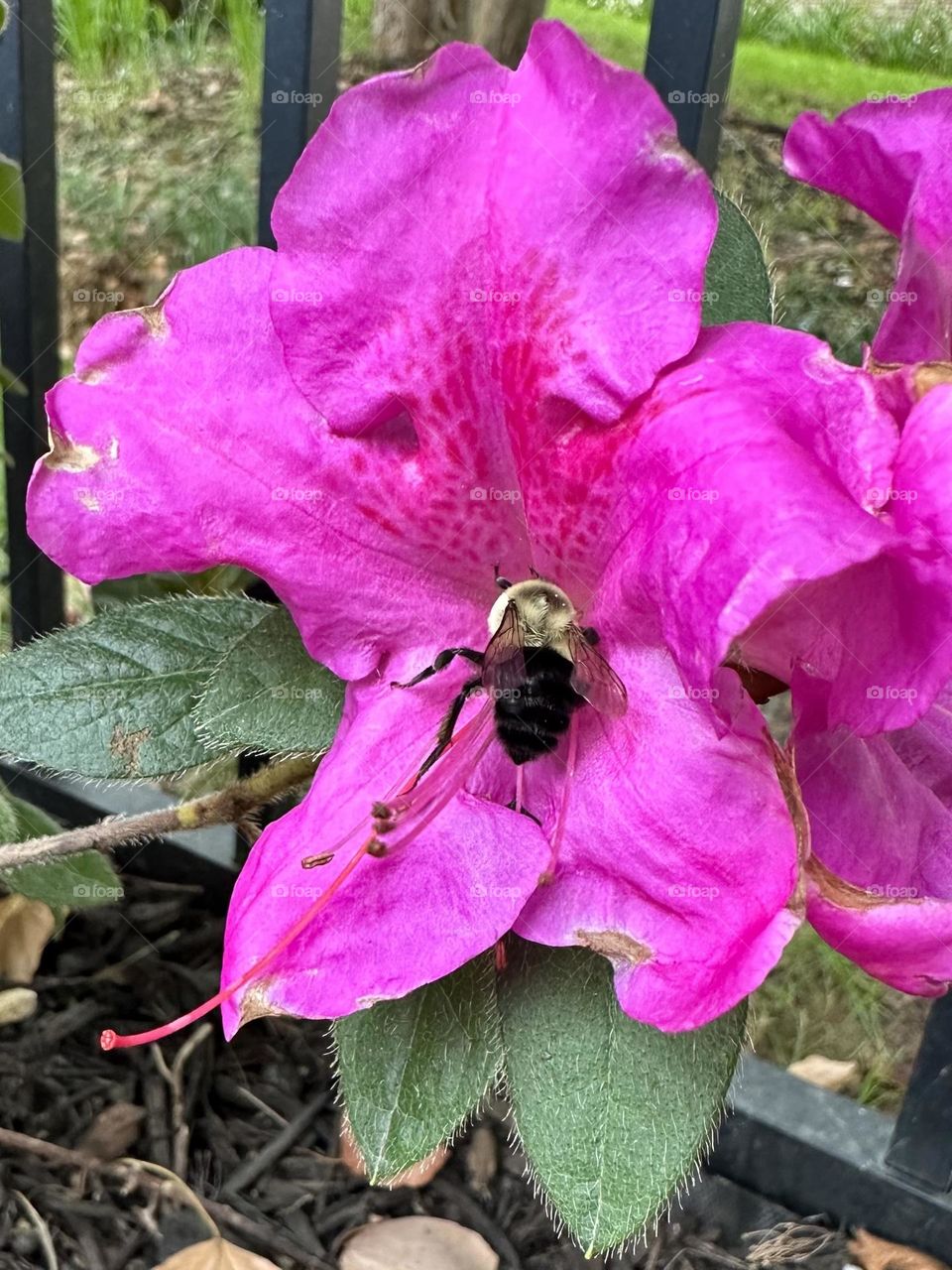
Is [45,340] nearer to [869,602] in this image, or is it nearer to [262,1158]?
[262,1158]

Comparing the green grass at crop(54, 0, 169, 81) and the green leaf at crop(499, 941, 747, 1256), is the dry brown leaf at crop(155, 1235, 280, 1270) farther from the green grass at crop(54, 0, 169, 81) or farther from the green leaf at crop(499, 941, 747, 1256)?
the green grass at crop(54, 0, 169, 81)

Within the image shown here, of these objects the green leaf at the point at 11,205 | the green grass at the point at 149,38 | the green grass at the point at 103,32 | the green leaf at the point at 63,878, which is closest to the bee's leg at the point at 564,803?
the green leaf at the point at 63,878

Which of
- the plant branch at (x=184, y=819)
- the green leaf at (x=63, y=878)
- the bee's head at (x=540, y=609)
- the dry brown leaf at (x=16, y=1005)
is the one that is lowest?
the dry brown leaf at (x=16, y=1005)

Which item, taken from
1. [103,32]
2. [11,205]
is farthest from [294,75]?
[103,32]

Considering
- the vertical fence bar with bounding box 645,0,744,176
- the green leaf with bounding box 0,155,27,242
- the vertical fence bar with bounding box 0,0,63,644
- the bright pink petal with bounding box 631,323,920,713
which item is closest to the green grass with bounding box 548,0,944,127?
the vertical fence bar with bounding box 0,0,63,644

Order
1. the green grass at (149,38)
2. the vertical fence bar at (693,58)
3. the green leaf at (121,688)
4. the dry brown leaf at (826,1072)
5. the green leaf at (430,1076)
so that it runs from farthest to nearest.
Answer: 1. the green grass at (149,38)
2. the dry brown leaf at (826,1072)
3. the vertical fence bar at (693,58)
4. the green leaf at (121,688)
5. the green leaf at (430,1076)

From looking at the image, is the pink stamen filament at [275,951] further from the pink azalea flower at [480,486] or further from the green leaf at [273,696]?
the green leaf at [273,696]

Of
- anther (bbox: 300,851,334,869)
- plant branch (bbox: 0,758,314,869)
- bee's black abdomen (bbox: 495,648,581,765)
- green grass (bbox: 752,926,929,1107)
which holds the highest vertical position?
bee's black abdomen (bbox: 495,648,581,765)
